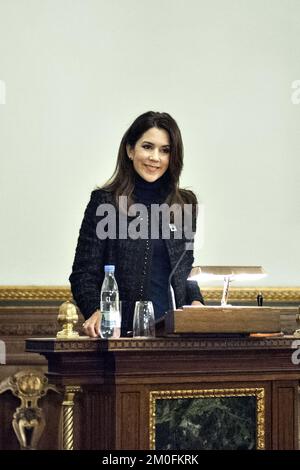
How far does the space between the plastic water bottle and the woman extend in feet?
0.44

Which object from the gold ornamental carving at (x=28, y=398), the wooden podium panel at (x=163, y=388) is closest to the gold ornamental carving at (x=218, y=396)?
the wooden podium panel at (x=163, y=388)

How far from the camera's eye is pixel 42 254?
6051 mm

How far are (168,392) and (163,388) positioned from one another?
0.07 ft

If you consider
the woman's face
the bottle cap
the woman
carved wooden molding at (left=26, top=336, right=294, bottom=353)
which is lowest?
carved wooden molding at (left=26, top=336, right=294, bottom=353)

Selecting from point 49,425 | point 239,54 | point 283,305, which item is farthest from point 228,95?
point 49,425

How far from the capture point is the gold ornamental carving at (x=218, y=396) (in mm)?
3822

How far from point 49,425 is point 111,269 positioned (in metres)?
2.02

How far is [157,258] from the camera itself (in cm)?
444

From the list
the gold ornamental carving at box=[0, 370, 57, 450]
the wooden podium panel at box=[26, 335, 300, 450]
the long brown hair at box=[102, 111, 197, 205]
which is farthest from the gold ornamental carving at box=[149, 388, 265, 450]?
the gold ornamental carving at box=[0, 370, 57, 450]

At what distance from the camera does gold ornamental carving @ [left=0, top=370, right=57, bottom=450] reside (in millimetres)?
5227

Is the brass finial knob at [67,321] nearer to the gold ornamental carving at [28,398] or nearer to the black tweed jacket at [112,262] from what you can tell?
the black tweed jacket at [112,262]

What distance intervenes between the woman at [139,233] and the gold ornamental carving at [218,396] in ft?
1.45

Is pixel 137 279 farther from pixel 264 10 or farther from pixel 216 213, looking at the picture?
pixel 264 10

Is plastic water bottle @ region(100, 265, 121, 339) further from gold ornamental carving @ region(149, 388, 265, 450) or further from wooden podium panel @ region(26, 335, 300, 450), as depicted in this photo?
gold ornamental carving @ region(149, 388, 265, 450)
